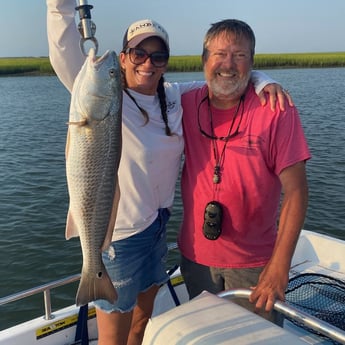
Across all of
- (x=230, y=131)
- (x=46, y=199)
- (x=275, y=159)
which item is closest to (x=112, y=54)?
(x=230, y=131)

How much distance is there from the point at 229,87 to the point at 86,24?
114cm

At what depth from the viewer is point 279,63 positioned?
199ft

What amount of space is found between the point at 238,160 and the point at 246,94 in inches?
20.2

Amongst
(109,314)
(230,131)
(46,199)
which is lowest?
(46,199)

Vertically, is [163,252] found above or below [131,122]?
below

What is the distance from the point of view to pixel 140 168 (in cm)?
297

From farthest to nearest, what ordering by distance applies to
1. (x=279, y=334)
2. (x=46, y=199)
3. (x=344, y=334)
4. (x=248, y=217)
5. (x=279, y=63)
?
(x=279, y=63) < (x=46, y=199) < (x=248, y=217) < (x=279, y=334) < (x=344, y=334)

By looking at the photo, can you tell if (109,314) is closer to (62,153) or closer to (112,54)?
(112,54)

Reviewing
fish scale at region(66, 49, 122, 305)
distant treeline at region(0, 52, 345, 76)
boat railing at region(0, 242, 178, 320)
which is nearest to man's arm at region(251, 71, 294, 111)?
fish scale at region(66, 49, 122, 305)

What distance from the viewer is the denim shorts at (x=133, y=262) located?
3016mm

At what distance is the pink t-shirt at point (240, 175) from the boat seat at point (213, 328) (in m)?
0.69

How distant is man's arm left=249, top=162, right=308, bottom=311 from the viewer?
277 cm

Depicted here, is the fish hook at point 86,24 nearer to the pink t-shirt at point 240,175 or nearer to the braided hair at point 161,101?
the braided hair at point 161,101

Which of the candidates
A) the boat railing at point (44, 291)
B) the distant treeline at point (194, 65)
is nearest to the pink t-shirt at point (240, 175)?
the boat railing at point (44, 291)
